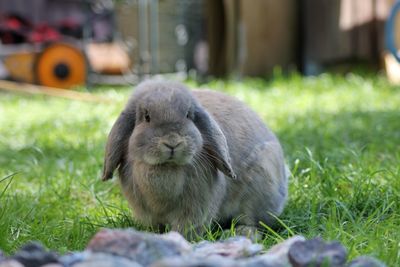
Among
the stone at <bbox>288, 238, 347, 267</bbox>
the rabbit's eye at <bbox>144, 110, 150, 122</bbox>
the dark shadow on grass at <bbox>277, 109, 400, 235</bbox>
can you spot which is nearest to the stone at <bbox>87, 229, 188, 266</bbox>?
the stone at <bbox>288, 238, 347, 267</bbox>

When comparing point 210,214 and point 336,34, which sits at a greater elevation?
point 336,34

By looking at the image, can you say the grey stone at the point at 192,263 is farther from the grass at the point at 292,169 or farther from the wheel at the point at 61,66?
the wheel at the point at 61,66

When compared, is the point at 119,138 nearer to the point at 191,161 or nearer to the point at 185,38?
the point at 191,161

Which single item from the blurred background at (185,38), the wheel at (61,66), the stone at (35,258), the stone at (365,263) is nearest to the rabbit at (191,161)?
the stone at (35,258)

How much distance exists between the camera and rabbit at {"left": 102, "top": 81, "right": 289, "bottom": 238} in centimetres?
254

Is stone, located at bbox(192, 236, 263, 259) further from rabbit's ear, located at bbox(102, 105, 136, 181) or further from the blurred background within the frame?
the blurred background

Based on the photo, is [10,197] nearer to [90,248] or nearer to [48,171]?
[48,171]

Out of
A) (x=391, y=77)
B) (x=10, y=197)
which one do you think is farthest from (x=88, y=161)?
(x=391, y=77)

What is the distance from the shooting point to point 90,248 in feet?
6.70

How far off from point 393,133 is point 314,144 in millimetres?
626

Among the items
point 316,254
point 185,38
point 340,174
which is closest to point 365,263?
point 316,254

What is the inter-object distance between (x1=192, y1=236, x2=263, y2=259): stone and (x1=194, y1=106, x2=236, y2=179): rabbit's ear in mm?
468

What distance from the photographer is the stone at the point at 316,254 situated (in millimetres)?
1948

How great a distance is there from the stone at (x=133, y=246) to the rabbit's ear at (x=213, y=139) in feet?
2.27
